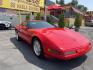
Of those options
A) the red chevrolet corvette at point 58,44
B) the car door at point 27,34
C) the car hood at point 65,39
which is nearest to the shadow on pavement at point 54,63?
the red chevrolet corvette at point 58,44

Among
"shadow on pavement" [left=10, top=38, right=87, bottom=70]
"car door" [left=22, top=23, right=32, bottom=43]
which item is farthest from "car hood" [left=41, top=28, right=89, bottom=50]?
"car door" [left=22, top=23, right=32, bottom=43]

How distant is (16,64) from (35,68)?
0.69 m

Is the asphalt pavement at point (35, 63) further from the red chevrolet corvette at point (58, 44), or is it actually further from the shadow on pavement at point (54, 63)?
the red chevrolet corvette at point (58, 44)

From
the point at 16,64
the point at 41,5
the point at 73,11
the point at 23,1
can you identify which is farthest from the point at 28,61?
the point at 73,11

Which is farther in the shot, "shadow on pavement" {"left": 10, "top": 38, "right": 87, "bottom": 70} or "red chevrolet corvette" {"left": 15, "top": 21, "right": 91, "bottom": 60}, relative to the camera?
"shadow on pavement" {"left": 10, "top": 38, "right": 87, "bottom": 70}

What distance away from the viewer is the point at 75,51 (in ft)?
16.8

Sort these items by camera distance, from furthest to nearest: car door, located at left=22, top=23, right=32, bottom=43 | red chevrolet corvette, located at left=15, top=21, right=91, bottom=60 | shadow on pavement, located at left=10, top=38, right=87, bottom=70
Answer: car door, located at left=22, top=23, right=32, bottom=43 < shadow on pavement, located at left=10, top=38, right=87, bottom=70 < red chevrolet corvette, located at left=15, top=21, right=91, bottom=60

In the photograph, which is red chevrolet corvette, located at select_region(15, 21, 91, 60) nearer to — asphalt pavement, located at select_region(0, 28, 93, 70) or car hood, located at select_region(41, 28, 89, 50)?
car hood, located at select_region(41, 28, 89, 50)

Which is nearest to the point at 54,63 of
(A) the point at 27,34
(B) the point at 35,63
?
(B) the point at 35,63

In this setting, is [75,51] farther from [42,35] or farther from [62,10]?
[62,10]

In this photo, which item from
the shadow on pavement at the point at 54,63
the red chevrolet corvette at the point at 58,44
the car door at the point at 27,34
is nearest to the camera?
the red chevrolet corvette at the point at 58,44

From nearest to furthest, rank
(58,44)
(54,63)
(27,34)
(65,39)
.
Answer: (58,44), (54,63), (65,39), (27,34)

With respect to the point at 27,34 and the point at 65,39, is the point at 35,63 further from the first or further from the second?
the point at 27,34

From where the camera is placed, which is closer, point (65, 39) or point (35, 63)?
point (35, 63)
